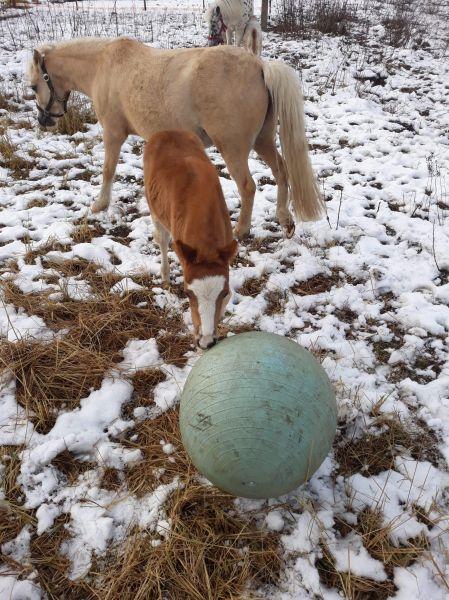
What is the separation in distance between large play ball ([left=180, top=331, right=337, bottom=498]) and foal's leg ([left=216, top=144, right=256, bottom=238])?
8.07 ft

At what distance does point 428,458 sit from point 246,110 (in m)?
3.22

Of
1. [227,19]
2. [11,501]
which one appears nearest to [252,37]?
[227,19]

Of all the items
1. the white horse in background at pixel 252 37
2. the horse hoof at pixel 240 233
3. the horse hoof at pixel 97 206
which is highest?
the white horse in background at pixel 252 37

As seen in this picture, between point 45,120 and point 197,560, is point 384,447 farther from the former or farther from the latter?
point 45,120

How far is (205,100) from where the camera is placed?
3770mm

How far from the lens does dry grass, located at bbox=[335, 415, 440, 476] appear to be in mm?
2283

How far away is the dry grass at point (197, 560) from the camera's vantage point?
177 cm

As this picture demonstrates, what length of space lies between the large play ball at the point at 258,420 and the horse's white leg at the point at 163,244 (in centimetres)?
181

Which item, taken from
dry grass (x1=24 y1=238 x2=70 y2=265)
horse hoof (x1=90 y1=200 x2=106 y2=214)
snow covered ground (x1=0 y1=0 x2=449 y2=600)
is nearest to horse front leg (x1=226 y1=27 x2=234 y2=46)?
snow covered ground (x1=0 y1=0 x2=449 y2=600)

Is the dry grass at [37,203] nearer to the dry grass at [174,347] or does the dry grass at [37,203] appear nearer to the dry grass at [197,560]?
the dry grass at [174,347]

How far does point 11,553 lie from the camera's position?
75.6 inches

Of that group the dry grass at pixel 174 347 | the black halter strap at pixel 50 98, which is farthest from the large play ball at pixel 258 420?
the black halter strap at pixel 50 98

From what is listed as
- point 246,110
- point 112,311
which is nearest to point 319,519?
point 112,311

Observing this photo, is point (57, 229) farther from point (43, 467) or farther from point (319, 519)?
point (319, 519)
